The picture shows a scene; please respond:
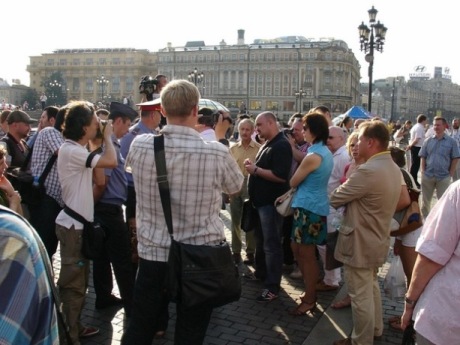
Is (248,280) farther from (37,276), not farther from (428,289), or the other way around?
(37,276)

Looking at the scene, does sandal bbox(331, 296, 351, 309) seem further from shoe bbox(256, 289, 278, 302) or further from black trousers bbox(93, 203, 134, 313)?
black trousers bbox(93, 203, 134, 313)

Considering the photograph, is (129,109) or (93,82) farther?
(93,82)

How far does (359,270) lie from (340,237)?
12.8 inches

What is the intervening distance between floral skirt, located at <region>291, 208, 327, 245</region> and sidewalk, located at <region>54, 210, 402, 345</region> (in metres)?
0.85

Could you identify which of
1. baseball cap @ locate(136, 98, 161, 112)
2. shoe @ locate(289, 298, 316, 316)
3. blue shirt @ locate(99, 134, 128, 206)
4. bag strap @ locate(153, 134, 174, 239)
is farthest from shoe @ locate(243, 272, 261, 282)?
bag strap @ locate(153, 134, 174, 239)

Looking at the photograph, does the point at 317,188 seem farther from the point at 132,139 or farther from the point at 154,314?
the point at 154,314

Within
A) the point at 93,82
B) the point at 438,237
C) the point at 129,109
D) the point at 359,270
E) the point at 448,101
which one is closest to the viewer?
the point at 438,237

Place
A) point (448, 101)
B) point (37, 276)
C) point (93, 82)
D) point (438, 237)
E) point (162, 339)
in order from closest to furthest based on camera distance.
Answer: point (37, 276), point (438, 237), point (162, 339), point (93, 82), point (448, 101)

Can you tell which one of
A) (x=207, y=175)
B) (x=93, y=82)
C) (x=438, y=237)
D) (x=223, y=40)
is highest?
(x=223, y=40)

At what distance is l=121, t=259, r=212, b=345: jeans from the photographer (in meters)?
2.84

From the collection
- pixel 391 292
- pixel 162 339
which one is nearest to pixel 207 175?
pixel 162 339

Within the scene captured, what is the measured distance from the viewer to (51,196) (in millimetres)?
4598

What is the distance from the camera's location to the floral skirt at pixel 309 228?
188 inches

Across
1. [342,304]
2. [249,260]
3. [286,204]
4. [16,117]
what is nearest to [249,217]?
[286,204]
